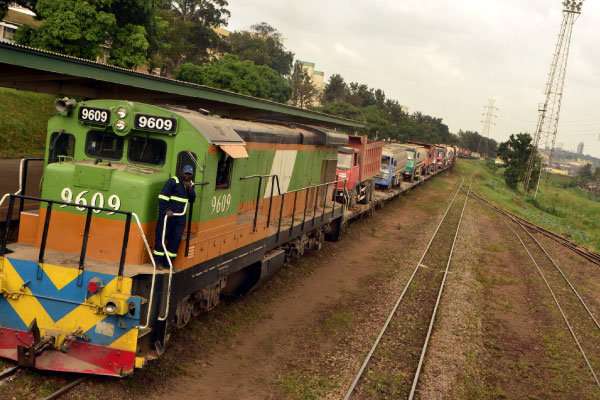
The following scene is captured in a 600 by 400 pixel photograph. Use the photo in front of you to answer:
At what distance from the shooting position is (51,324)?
6160mm

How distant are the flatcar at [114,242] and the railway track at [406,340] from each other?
9.01ft

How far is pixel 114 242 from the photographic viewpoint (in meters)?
6.74

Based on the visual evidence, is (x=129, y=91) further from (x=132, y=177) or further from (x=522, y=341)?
(x=522, y=341)

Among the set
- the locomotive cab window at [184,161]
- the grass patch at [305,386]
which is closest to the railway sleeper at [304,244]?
the grass patch at [305,386]

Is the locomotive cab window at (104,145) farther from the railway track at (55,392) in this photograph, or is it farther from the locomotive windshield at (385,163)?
the locomotive windshield at (385,163)

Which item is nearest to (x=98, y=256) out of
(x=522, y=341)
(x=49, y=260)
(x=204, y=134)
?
(x=49, y=260)

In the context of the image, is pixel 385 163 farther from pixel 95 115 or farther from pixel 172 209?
pixel 172 209

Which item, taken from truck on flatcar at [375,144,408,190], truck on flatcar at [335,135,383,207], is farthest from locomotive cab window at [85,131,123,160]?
truck on flatcar at [375,144,408,190]

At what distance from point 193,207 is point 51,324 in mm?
2220

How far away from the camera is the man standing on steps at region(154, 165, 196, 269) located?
21.7 ft

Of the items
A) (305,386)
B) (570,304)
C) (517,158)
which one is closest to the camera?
(305,386)

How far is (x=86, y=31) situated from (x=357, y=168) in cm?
1458

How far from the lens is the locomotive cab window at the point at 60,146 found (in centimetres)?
726

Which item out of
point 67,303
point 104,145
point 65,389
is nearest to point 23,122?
point 104,145
